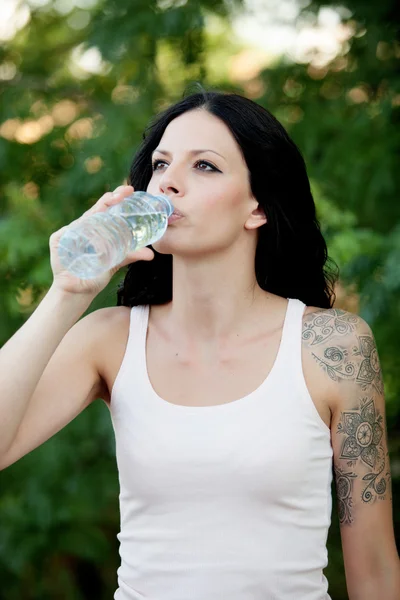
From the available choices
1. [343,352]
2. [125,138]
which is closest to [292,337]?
[343,352]

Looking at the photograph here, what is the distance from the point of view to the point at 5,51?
4492 mm

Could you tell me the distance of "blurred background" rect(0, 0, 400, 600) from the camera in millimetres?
3697

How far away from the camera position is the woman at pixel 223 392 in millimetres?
2139

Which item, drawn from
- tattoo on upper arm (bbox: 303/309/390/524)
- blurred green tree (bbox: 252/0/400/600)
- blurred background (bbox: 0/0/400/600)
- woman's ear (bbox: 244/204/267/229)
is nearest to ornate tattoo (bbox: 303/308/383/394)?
tattoo on upper arm (bbox: 303/309/390/524)

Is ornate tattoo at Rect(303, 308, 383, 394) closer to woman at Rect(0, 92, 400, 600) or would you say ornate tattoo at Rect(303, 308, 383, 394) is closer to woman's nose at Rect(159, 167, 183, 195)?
woman at Rect(0, 92, 400, 600)

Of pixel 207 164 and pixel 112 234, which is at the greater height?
pixel 207 164

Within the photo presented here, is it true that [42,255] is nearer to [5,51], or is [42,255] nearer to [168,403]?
[5,51]

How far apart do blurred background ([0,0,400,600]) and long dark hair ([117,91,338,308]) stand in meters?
0.78

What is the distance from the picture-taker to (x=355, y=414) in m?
2.23

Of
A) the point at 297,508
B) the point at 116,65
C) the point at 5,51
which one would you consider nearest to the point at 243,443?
the point at 297,508

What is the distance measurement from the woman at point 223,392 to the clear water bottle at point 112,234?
28 mm

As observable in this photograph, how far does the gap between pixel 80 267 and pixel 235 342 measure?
0.49 meters

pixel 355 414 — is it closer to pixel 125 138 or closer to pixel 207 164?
pixel 207 164

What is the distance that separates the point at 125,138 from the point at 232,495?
211 centimetres
